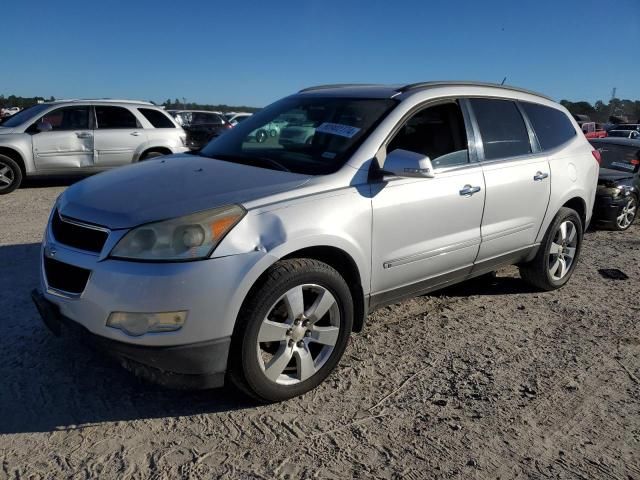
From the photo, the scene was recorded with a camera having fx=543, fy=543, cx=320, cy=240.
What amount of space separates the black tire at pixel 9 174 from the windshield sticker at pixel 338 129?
24.6 feet

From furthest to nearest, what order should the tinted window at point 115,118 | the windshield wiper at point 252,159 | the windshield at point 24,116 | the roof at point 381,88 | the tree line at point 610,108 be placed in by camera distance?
the tree line at point 610,108
the tinted window at point 115,118
the windshield at point 24,116
the roof at point 381,88
the windshield wiper at point 252,159

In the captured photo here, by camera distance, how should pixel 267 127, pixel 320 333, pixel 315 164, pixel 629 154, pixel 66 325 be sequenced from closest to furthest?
1. pixel 66 325
2. pixel 320 333
3. pixel 315 164
4. pixel 267 127
5. pixel 629 154

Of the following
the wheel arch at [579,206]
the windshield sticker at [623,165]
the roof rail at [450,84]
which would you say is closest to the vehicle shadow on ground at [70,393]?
the roof rail at [450,84]

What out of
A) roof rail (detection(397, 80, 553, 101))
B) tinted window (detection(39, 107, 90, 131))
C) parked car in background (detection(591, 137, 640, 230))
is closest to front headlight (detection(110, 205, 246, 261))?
roof rail (detection(397, 80, 553, 101))

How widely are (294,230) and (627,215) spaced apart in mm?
7268

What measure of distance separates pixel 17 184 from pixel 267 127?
6.98 m

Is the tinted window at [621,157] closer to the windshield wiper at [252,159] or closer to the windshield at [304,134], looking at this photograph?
the windshield at [304,134]

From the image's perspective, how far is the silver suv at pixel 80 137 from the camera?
9.18 m

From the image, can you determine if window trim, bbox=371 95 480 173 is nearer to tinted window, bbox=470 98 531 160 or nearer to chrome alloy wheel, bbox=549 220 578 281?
tinted window, bbox=470 98 531 160

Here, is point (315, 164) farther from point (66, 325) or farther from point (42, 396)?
point (42, 396)

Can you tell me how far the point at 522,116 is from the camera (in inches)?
178

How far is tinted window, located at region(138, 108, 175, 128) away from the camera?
10266 millimetres

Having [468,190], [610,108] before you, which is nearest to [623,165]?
[468,190]

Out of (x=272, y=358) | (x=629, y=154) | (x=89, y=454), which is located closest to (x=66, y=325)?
(x=89, y=454)
